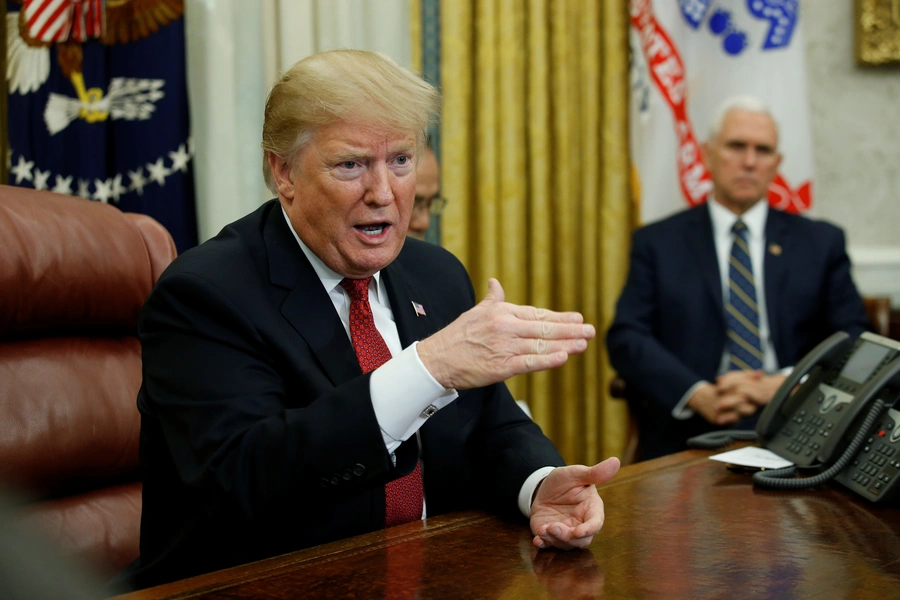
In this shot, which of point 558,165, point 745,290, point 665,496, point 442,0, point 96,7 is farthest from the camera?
point 558,165

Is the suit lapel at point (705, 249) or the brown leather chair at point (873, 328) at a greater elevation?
the suit lapel at point (705, 249)

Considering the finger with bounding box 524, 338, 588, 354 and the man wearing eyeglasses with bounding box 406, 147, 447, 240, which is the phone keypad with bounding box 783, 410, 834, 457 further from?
the man wearing eyeglasses with bounding box 406, 147, 447, 240

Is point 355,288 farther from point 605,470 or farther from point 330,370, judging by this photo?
point 605,470

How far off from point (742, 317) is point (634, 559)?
82.6 inches

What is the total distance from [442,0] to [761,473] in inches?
96.6

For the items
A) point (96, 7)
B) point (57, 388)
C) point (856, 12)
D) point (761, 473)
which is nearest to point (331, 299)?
point (57, 388)

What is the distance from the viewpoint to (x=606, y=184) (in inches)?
154

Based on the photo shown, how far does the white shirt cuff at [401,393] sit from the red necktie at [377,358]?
21 cm

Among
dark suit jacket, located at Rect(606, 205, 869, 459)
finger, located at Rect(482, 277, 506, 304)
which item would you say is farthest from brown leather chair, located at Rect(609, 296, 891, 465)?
finger, located at Rect(482, 277, 506, 304)

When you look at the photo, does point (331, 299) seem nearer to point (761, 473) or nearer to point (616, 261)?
point (761, 473)

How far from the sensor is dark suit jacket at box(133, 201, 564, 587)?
138 centimetres

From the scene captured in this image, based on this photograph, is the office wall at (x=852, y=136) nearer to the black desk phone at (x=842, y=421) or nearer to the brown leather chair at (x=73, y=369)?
the black desk phone at (x=842, y=421)

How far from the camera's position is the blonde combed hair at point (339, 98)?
1594 mm

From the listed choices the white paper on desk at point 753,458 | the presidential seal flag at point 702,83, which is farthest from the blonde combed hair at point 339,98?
the presidential seal flag at point 702,83
